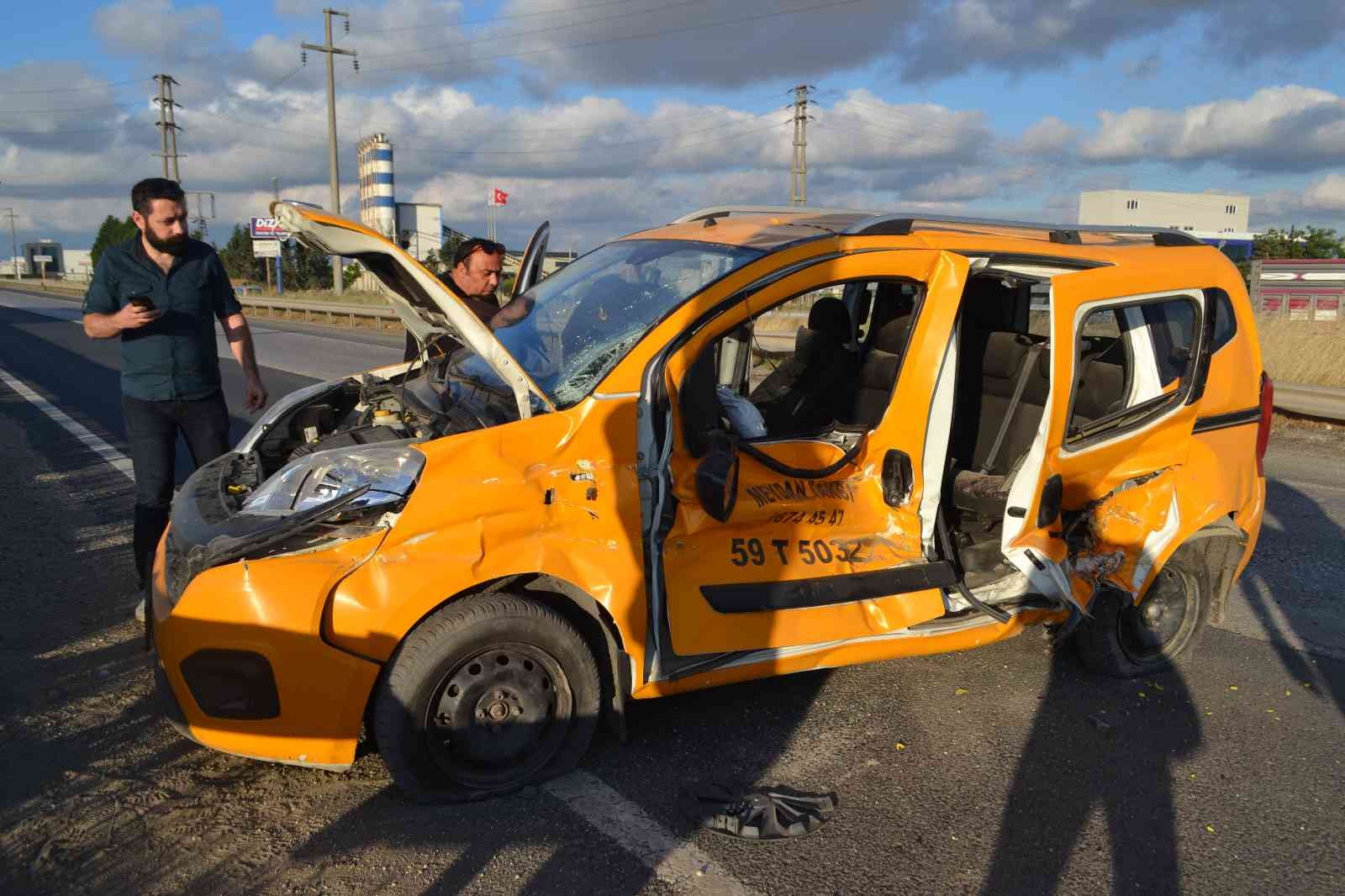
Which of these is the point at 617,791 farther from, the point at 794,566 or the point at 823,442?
the point at 823,442

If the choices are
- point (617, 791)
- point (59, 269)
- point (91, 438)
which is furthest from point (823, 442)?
point (59, 269)

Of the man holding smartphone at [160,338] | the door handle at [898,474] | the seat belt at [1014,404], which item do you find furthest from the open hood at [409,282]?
the seat belt at [1014,404]

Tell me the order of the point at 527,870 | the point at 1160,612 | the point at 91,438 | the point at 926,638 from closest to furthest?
the point at 527,870 → the point at 926,638 → the point at 1160,612 → the point at 91,438

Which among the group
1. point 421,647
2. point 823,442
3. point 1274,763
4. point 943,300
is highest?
point 943,300

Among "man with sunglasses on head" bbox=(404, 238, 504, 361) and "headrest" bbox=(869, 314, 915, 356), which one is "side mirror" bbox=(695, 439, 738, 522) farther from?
"man with sunglasses on head" bbox=(404, 238, 504, 361)

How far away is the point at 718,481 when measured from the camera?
330 cm

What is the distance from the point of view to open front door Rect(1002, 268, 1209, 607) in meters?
3.97

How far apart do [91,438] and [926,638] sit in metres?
8.58

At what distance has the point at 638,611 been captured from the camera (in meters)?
3.26

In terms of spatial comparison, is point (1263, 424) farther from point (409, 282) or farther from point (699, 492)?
point (409, 282)

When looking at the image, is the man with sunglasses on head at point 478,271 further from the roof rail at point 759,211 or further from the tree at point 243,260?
the tree at point 243,260

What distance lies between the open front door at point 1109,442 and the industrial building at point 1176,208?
77.6 meters

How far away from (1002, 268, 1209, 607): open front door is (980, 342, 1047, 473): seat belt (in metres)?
0.25

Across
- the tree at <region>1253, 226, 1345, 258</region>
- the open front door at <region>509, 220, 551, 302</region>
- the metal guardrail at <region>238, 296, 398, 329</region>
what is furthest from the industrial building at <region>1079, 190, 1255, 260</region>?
the open front door at <region>509, 220, 551, 302</region>
